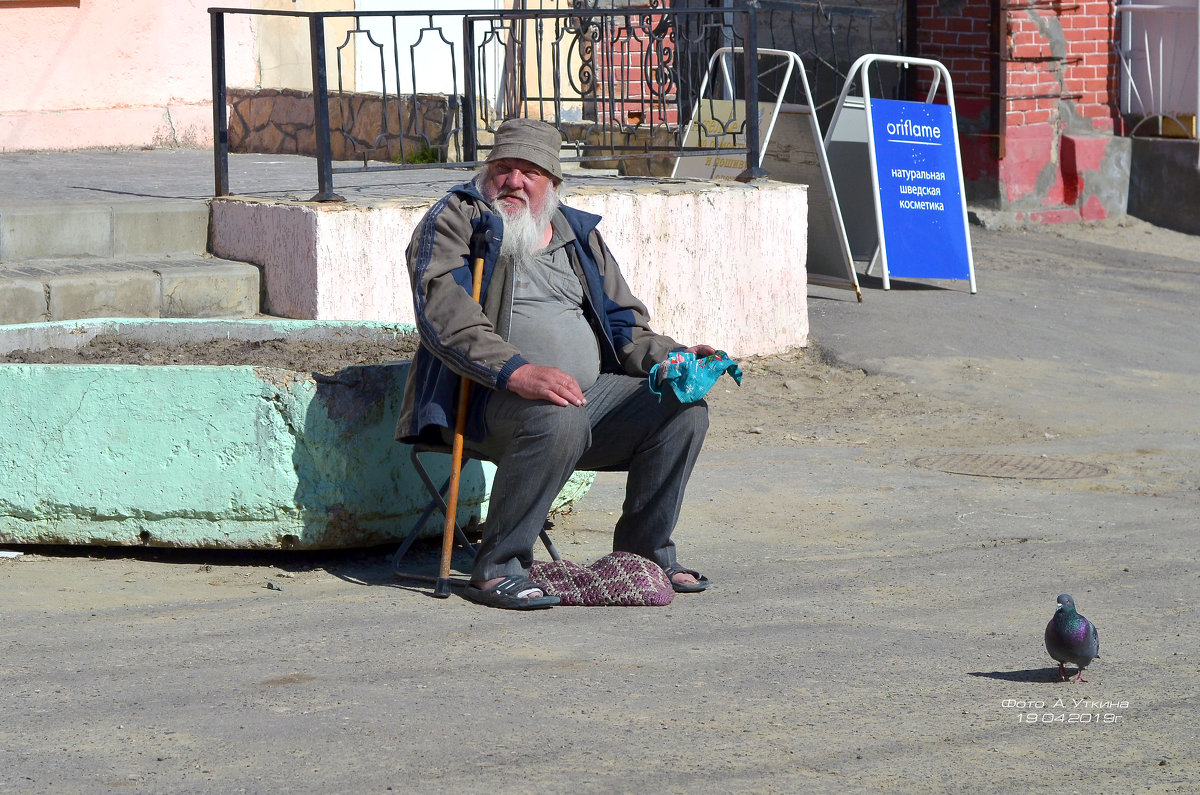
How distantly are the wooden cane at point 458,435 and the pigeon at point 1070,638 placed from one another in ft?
5.73

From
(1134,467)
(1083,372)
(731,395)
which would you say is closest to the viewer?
(1134,467)

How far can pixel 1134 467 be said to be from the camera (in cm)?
635

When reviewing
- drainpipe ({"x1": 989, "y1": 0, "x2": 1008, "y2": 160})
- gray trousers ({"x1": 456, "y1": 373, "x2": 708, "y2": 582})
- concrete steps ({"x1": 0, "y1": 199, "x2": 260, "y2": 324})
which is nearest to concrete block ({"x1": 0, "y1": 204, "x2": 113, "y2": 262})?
concrete steps ({"x1": 0, "y1": 199, "x2": 260, "y2": 324})

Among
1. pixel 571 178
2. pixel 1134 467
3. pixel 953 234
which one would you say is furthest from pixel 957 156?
pixel 1134 467

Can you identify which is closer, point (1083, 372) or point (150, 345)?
point (150, 345)

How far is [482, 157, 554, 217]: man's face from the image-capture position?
14.7ft

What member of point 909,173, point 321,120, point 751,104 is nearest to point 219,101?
point 321,120

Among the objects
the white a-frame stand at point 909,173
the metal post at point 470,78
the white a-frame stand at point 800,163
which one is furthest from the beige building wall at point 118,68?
the white a-frame stand at point 909,173

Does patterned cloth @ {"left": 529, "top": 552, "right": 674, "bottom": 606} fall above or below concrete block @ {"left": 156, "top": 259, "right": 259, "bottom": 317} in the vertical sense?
below

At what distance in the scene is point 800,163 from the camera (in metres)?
9.41

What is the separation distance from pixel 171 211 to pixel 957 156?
204 inches

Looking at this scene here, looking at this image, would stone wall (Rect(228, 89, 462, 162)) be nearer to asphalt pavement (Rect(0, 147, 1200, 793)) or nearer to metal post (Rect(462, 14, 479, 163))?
metal post (Rect(462, 14, 479, 163))

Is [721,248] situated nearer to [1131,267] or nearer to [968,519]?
[968,519]

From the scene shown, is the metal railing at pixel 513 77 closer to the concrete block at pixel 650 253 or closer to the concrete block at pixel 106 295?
the concrete block at pixel 650 253
